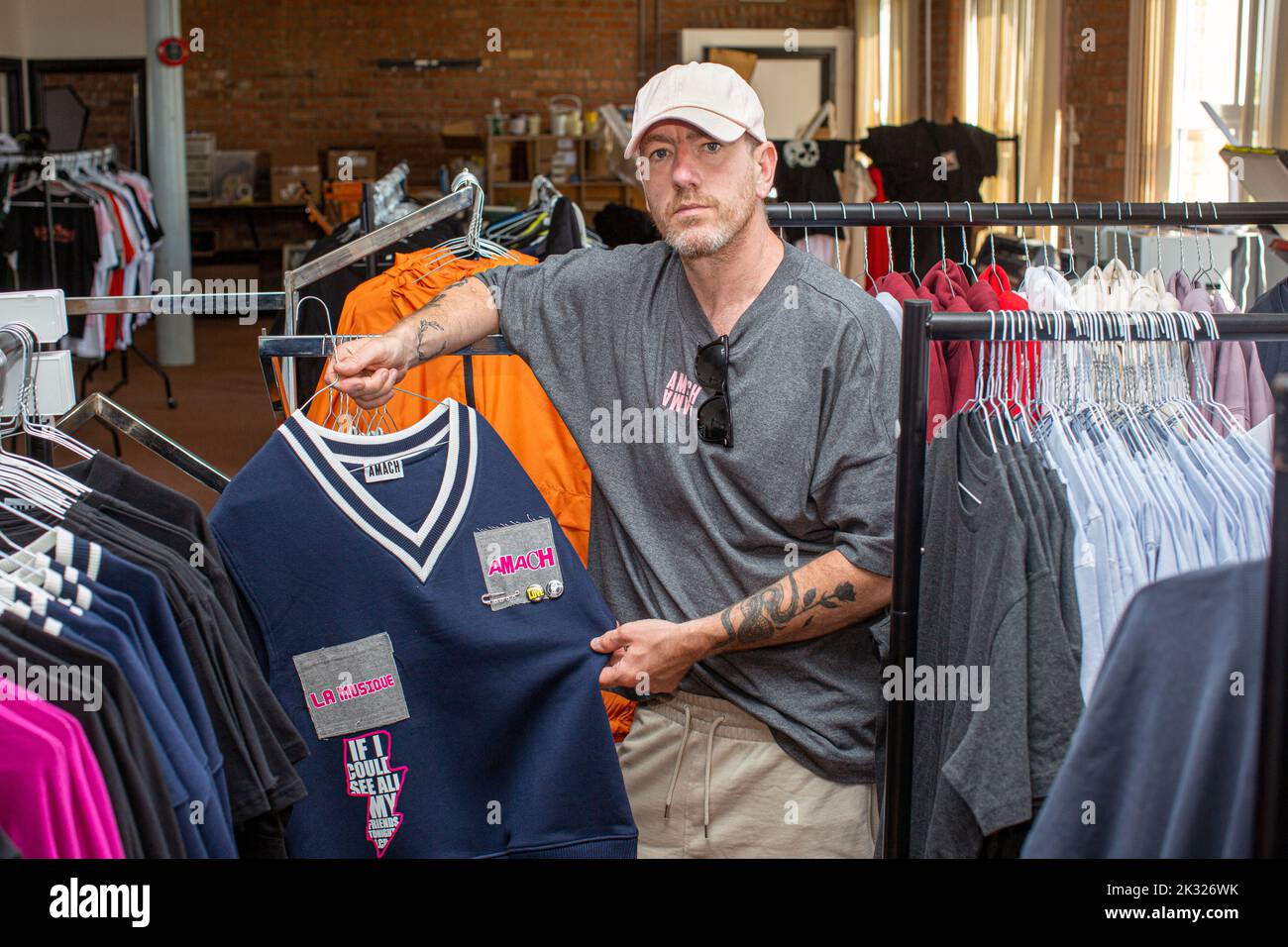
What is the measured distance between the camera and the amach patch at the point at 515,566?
1624 mm

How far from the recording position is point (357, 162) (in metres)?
11.1

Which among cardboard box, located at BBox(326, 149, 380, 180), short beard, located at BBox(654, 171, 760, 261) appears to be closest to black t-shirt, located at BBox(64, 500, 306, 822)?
short beard, located at BBox(654, 171, 760, 261)

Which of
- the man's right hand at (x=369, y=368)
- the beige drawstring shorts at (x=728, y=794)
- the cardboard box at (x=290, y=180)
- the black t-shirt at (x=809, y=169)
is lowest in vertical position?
the beige drawstring shorts at (x=728, y=794)

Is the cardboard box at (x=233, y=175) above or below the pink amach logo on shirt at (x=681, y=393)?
above

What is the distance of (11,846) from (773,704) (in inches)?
44.2

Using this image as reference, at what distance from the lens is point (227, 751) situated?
1296mm

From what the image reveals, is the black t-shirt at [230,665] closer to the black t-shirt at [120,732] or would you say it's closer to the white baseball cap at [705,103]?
the black t-shirt at [120,732]

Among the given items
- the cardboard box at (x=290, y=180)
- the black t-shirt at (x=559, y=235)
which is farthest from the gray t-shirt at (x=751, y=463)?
the cardboard box at (x=290, y=180)

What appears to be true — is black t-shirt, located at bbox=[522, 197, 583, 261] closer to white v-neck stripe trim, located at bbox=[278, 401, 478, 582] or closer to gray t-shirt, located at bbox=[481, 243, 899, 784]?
gray t-shirt, located at bbox=[481, 243, 899, 784]

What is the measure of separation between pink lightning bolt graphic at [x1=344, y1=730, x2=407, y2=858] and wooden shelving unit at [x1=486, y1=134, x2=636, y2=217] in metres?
9.70

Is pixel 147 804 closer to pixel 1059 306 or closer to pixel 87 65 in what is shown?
pixel 1059 306

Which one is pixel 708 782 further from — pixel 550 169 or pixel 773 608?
pixel 550 169

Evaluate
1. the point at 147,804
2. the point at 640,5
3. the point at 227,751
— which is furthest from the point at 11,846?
the point at 640,5

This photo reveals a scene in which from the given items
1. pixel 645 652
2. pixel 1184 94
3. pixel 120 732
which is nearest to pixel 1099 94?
pixel 1184 94
